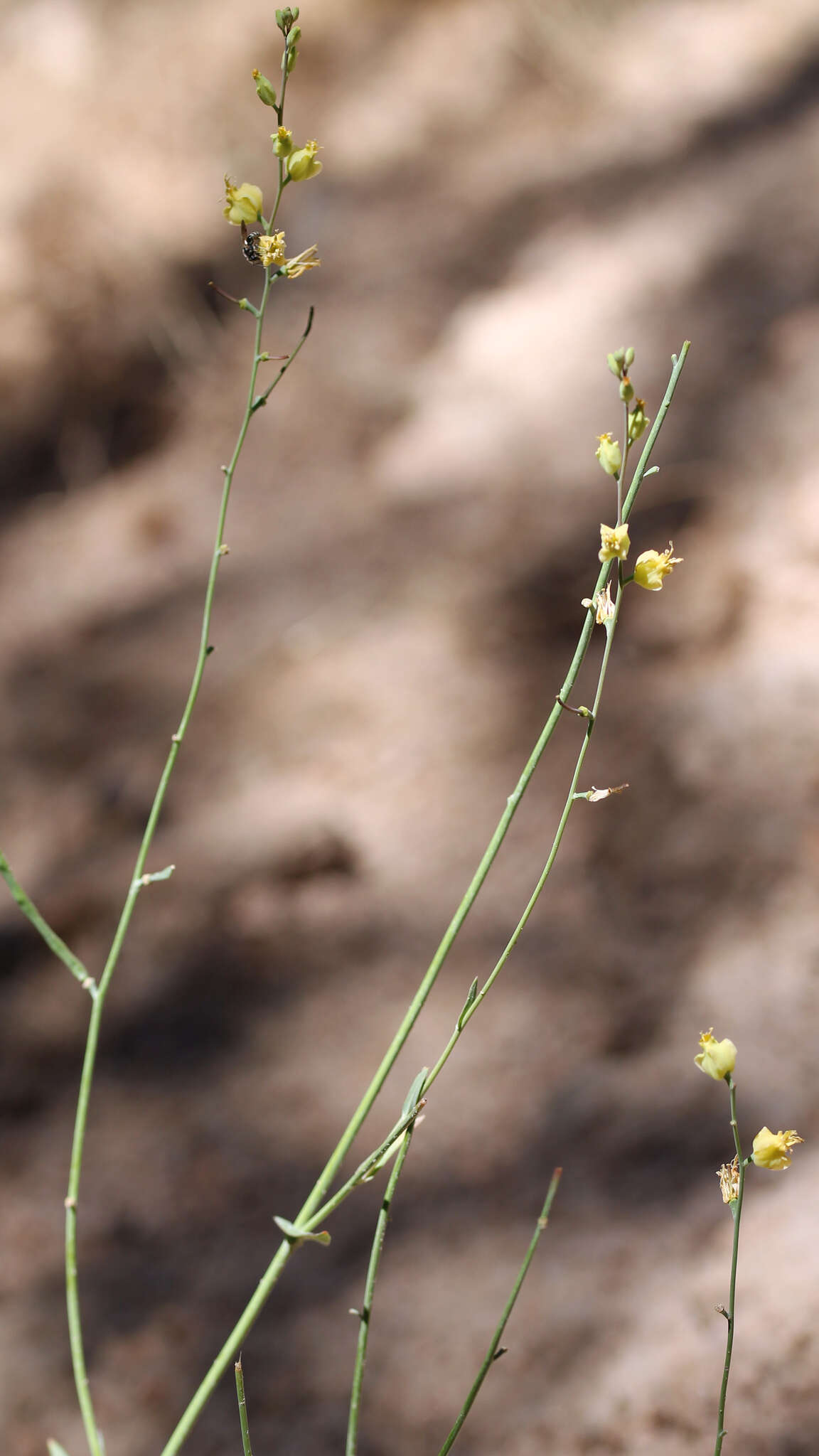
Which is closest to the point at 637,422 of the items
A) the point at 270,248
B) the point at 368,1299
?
the point at 270,248

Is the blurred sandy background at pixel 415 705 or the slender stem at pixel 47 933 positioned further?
the blurred sandy background at pixel 415 705

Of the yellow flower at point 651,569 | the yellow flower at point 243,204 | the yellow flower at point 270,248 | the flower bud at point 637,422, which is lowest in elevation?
the yellow flower at point 651,569

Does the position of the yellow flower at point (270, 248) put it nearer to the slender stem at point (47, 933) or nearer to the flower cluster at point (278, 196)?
the flower cluster at point (278, 196)

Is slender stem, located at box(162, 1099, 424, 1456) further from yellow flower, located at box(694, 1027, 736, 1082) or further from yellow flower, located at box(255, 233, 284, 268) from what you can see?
yellow flower, located at box(255, 233, 284, 268)

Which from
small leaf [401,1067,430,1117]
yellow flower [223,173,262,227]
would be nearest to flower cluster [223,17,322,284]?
yellow flower [223,173,262,227]

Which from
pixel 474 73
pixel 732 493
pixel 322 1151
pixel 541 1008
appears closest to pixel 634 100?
pixel 474 73

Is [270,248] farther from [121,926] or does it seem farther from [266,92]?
[121,926]

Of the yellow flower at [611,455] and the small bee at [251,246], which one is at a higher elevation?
the small bee at [251,246]

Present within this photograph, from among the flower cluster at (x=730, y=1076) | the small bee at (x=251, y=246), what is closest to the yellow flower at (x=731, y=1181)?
the flower cluster at (x=730, y=1076)
